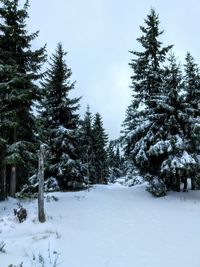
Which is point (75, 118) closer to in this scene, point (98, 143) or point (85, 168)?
point (85, 168)

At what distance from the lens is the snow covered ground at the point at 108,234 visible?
885cm

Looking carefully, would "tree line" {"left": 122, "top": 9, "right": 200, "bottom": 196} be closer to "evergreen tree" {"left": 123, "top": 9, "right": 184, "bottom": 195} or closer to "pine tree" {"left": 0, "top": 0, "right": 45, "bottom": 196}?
"evergreen tree" {"left": 123, "top": 9, "right": 184, "bottom": 195}

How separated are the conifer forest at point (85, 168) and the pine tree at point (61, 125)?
91 millimetres

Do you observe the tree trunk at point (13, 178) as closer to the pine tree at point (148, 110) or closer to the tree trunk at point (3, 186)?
the tree trunk at point (3, 186)

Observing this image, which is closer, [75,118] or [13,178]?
[13,178]

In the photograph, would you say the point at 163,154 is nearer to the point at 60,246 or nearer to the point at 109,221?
the point at 109,221

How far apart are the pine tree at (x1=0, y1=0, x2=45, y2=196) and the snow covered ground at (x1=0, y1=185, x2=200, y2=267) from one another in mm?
3368

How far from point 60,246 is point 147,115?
13.8 meters

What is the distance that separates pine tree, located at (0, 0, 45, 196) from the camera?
17812 millimetres

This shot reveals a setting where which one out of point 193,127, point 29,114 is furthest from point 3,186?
point 193,127

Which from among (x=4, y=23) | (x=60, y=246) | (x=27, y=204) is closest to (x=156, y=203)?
(x=27, y=204)

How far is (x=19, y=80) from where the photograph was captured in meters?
17.5

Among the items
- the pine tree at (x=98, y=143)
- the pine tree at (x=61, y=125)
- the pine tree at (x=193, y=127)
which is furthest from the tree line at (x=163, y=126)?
the pine tree at (x=98, y=143)

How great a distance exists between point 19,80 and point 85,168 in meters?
11.2
